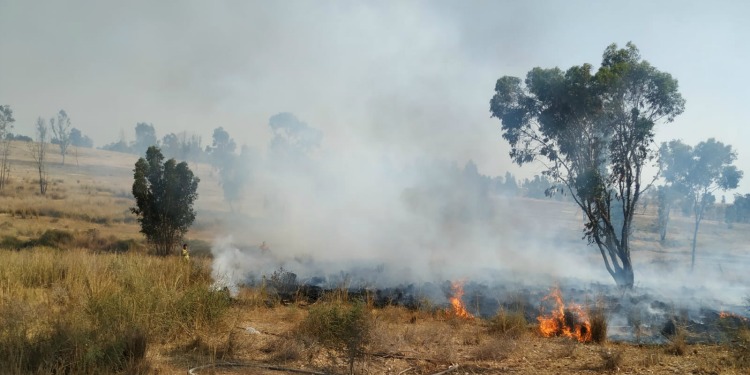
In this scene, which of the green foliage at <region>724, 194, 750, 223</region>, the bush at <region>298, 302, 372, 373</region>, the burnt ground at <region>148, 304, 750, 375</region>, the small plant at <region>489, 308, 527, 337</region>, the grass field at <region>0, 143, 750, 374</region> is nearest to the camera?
the grass field at <region>0, 143, 750, 374</region>

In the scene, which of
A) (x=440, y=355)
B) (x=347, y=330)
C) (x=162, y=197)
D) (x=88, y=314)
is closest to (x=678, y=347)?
(x=440, y=355)

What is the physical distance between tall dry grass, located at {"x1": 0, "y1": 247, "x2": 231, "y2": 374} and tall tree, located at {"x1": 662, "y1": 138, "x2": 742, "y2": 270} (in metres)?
41.1

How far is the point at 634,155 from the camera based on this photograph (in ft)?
51.0

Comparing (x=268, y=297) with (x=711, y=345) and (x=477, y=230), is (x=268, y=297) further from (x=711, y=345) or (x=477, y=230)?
(x=477, y=230)

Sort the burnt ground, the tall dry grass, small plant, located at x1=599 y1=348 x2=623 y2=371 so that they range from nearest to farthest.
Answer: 1. the tall dry grass
2. the burnt ground
3. small plant, located at x1=599 y1=348 x2=623 y2=371

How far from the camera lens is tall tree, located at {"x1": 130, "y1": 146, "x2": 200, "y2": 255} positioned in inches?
837

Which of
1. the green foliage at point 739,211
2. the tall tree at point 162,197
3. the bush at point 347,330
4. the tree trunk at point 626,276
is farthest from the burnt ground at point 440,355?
the green foliage at point 739,211

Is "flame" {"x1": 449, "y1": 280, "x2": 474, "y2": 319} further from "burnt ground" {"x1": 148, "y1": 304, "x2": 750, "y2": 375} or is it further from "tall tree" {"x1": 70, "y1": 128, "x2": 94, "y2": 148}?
"tall tree" {"x1": 70, "y1": 128, "x2": 94, "y2": 148}

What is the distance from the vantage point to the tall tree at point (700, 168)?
38.2 metres

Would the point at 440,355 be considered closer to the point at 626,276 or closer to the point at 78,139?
the point at 626,276

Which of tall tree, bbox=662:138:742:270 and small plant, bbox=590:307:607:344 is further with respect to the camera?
tall tree, bbox=662:138:742:270

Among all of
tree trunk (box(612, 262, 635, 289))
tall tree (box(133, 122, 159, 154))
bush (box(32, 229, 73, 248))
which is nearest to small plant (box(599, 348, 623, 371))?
tree trunk (box(612, 262, 635, 289))

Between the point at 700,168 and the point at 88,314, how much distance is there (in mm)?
46218

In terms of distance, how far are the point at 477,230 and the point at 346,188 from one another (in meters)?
12.7
